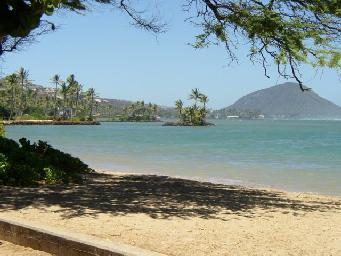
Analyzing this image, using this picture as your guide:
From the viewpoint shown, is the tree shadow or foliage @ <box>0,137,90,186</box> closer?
the tree shadow

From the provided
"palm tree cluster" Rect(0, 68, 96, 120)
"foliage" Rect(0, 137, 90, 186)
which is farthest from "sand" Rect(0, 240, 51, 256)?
"palm tree cluster" Rect(0, 68, 96, 120)

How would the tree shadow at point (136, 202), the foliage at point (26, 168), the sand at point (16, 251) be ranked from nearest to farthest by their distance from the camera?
1. the sand at point (16, 251)
2. the tree shadow at point (136, 202)
3. the foliage at point (26, 168)

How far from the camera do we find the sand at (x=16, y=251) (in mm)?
6039

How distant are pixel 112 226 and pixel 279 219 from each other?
2742mm

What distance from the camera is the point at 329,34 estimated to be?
33.3 ft

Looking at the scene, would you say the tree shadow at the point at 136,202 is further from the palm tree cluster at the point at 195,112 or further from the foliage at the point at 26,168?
the palm tree cluster at the point at 195,112

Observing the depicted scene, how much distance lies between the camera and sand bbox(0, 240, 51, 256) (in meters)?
6.04

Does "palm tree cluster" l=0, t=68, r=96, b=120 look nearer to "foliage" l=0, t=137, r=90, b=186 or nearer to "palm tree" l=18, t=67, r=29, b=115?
"palm tree" l=18, t=67, r=29, b=115

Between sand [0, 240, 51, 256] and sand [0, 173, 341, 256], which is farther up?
sand [0, 173, 341, 256]

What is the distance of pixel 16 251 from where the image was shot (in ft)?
20.2

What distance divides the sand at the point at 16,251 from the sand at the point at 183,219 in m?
0.43

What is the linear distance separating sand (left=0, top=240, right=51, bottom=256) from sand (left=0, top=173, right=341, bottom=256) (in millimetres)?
435

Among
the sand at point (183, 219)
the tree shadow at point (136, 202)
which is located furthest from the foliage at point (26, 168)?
the sand at point (183, 219)

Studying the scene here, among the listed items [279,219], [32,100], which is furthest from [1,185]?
[32,100]
